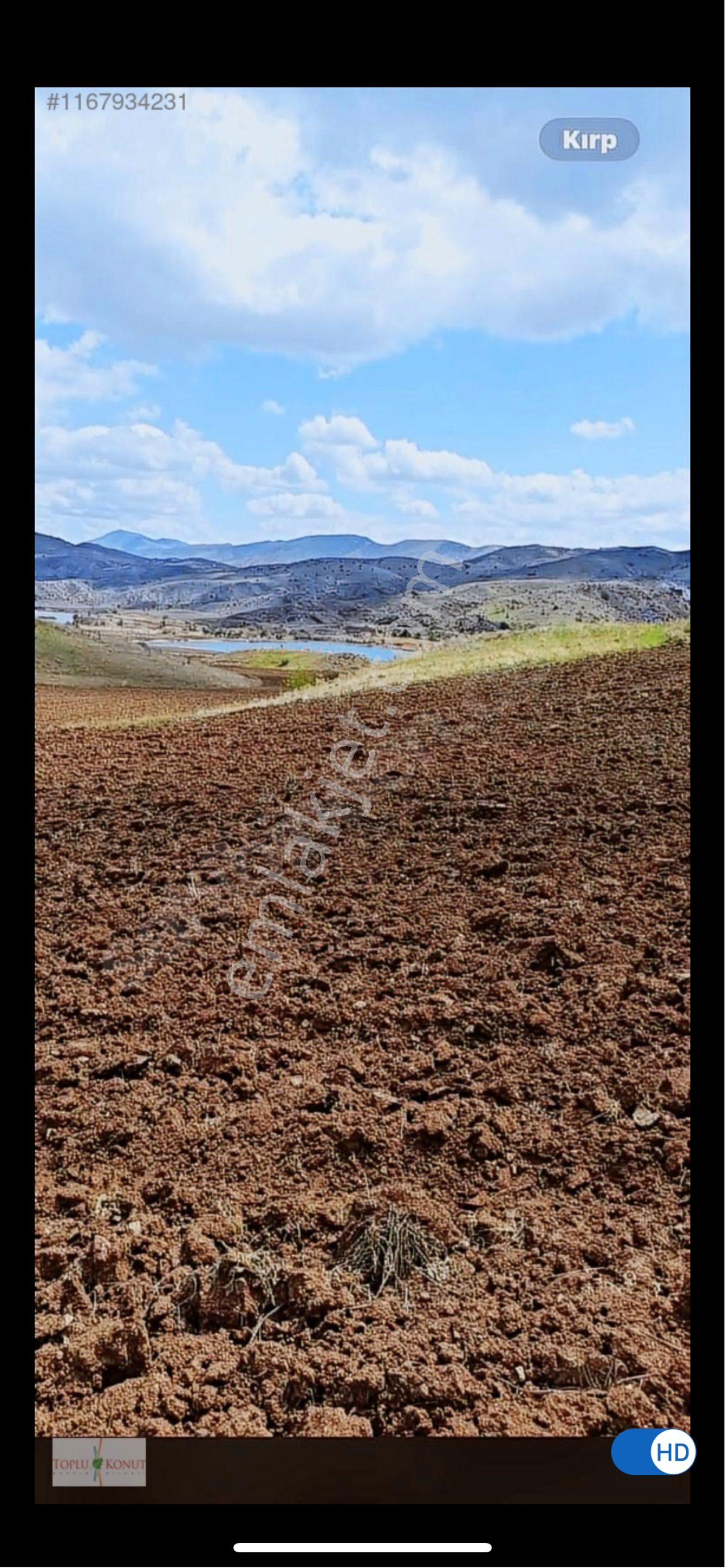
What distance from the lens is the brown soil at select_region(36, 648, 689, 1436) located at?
52.5 inches

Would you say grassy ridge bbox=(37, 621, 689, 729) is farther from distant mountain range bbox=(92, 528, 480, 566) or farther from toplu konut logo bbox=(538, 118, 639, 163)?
toplu konut logo bbox=(538, 118, 639, 163)

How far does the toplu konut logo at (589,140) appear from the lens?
1.45 m

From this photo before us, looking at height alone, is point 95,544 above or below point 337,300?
below

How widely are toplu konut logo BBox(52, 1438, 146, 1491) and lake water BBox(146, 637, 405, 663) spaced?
127cm

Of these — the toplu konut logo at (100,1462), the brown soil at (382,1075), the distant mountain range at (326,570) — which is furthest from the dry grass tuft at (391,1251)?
the distant mountain range at (326,570)

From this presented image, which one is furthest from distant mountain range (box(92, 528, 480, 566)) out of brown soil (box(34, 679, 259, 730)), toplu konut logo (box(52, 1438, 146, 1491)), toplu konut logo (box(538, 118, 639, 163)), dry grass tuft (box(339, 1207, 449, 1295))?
toplu konut logo (box(52, 1438, 146, 1491))

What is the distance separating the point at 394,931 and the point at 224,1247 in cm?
60

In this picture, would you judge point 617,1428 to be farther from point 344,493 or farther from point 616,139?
point 616,139

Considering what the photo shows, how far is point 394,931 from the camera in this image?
66.8 inches

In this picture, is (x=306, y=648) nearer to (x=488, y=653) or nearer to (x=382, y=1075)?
(x=488, y=653)

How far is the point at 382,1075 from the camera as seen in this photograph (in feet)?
5.09

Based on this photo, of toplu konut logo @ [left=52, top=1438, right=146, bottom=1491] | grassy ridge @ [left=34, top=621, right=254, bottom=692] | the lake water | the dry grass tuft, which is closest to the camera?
toplu konut logo @ [left=52, top=1438, right=146, bottom=1491]
